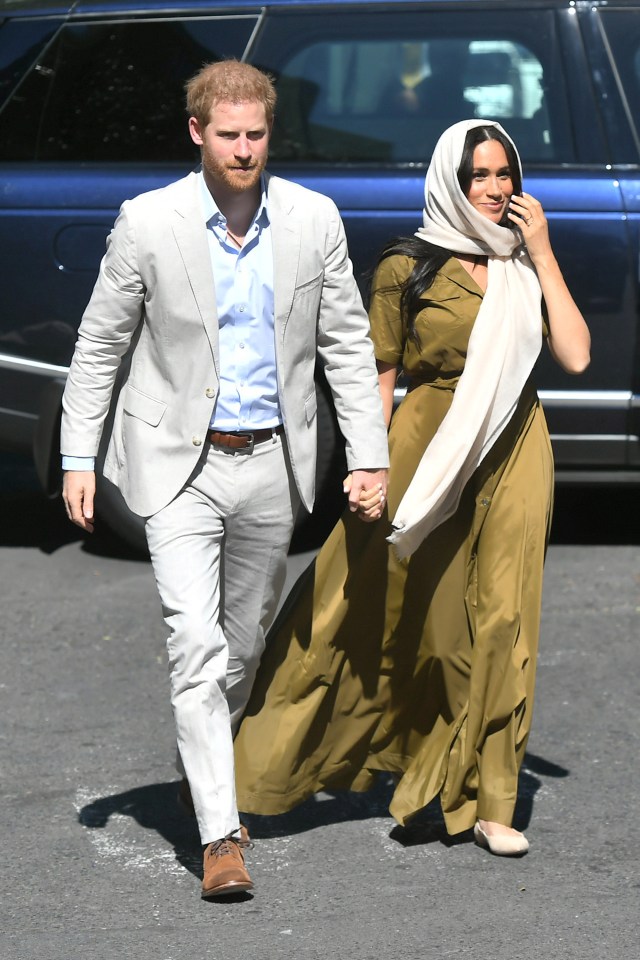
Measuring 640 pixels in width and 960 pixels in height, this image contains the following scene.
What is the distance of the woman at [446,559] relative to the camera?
4.21m

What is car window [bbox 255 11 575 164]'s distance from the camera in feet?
21.1

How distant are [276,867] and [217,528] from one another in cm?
82

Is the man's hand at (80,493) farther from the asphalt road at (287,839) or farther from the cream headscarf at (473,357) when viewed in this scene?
the asphalt road at (287,839)

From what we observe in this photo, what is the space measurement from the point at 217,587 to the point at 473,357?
82cm

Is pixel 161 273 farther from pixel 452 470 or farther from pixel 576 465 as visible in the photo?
pixel 576 465

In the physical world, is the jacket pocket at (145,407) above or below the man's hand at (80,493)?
above

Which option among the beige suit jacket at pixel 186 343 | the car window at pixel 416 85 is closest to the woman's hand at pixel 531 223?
the beige suit jacket at pixel 186 343

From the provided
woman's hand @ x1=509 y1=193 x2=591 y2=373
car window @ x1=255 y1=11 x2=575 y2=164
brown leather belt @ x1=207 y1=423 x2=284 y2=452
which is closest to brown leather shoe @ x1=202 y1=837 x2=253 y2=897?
brown leather belt @ x1=207 y1=423 x2=284 y2=452

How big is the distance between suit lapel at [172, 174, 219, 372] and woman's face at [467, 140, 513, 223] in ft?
2.29

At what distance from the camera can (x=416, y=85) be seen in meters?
6.51

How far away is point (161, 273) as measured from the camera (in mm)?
3924

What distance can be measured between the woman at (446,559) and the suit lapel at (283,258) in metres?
0.39

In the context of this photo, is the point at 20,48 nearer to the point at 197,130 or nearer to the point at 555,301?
the point at 197,130

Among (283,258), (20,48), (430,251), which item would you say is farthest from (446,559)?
(20,48)
